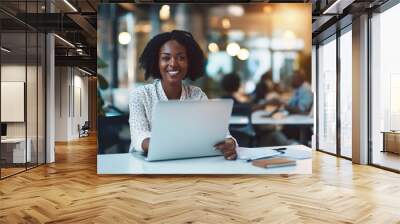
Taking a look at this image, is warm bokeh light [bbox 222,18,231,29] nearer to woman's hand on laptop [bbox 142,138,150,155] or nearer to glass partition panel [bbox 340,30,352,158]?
woman's hand on laptop [bbox 142,138,150,155]

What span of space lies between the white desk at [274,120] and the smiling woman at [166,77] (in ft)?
1.22

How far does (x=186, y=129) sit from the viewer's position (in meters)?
5.73

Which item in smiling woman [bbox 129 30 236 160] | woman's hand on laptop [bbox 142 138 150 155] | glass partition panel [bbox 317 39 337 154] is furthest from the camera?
glass partition panel [bbox 317 39 337 154]

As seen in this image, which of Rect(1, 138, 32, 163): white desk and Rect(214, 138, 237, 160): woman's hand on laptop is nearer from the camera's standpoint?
Rect(214, 138, 237, 160): woman's hand on laptop

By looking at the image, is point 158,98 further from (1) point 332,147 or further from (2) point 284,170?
(1) point 332,147

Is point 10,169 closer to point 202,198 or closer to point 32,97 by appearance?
point 32,97

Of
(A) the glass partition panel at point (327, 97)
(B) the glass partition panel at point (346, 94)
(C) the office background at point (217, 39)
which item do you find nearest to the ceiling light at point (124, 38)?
(C) the office background at point (217, 39)

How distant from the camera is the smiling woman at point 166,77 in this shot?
596cm

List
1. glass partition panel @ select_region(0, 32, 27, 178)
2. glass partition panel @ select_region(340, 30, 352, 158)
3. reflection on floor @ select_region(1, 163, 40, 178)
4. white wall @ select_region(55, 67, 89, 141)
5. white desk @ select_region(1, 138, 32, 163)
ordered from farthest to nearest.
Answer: white wall @ select_region(55, 67, 89, 141)
glass partition panel @ select_region(340, 30, 352, 158)
white desk @ select_region(1, 138, 32, 163)
reflection on floor @ select_region(1, 163, 40, 178)
glass partition panel @ select_region(0, 32, 27, 178)

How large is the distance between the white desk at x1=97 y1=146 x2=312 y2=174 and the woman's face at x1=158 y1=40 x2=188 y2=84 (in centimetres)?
130

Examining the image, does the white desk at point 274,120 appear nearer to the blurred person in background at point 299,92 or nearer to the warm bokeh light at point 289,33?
the blurred person in background at point 299,92

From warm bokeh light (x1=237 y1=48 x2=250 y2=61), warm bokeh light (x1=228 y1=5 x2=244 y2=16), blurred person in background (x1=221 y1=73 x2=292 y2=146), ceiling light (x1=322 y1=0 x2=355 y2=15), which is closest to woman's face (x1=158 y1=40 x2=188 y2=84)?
blurred person in background (x1=221 y1=73 x2=292 y2=146)

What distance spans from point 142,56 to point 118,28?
1.91 feet

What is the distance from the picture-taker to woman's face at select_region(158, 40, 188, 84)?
6.01 meters
